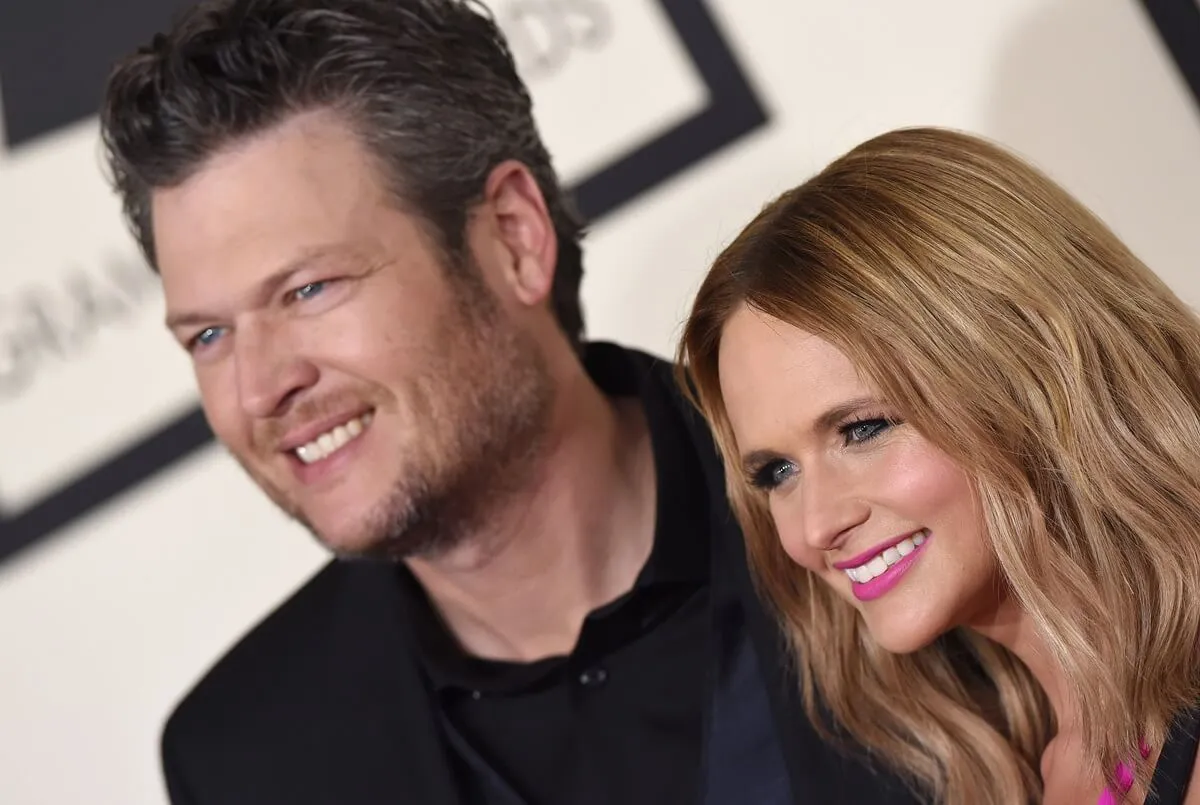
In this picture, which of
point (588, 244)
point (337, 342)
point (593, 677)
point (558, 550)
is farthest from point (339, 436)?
point (588, 244)

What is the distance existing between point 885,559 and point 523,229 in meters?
0.72

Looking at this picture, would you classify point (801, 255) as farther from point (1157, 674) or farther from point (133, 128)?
point (133, 128)

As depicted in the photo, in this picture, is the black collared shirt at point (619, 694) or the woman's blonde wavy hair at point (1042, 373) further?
the black collared shirt at point (619, 694)

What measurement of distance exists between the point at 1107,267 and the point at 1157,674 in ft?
1.20

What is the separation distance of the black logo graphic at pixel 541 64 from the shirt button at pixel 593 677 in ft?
2.22

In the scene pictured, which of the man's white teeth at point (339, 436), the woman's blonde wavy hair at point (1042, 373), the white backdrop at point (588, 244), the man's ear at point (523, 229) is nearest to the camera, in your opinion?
the woman's blonde wavy hair at point (1042, 373)

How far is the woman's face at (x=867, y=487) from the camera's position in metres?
1.26

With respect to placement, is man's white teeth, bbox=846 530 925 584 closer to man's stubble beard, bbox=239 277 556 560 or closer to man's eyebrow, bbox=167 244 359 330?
man's stubble beard, bbox=239 277 556 560

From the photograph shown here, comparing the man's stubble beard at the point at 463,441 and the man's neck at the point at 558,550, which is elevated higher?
the man's stubble beard at the point at 463,441

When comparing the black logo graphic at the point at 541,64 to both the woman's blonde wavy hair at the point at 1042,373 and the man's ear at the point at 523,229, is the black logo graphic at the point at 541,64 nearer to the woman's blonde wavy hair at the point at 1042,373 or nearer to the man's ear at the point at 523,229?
the man's ear at the point at 523,229

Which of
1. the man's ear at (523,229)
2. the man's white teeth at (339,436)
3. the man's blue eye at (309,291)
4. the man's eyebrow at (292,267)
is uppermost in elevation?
the man's eyebrow at (292,267)

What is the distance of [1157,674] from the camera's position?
1271mm

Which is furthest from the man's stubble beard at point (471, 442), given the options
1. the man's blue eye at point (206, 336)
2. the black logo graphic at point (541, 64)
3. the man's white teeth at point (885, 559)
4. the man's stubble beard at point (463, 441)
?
the man's white teeth at point (885, 559)

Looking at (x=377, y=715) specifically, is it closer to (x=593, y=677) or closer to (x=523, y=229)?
(x=593, y=677)
